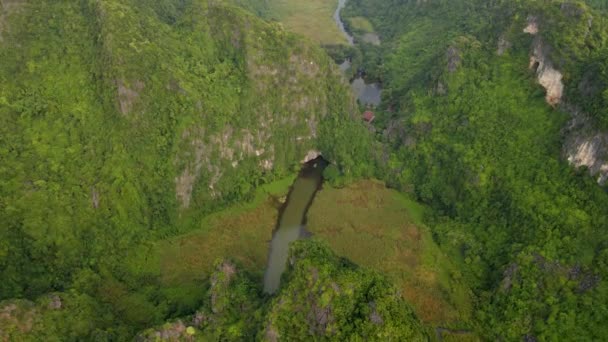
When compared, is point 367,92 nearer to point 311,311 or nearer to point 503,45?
point 503,45

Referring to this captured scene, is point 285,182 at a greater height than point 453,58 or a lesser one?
lesser

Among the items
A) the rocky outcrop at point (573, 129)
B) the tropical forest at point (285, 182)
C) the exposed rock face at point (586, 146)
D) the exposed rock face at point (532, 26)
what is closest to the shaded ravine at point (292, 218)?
the tropical forest at point (285, 182)

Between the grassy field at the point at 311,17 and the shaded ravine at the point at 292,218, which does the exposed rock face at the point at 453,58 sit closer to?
the shaded ravine at the point at 292,218

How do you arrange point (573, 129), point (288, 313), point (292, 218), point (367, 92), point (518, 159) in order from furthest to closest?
point (367, 92)
point (292, 218)
point (518, 159)
point (573, 129)
point (288, 313)

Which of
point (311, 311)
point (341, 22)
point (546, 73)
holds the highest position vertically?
point (546, 73)

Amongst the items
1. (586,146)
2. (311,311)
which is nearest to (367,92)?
(586,146)

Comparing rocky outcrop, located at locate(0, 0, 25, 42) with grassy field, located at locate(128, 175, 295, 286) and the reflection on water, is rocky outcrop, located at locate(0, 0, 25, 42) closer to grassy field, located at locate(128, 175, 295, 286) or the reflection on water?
grassy field, located at locate(128, 175, 295, 286)

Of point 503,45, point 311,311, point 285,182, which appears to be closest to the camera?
point 311,311
